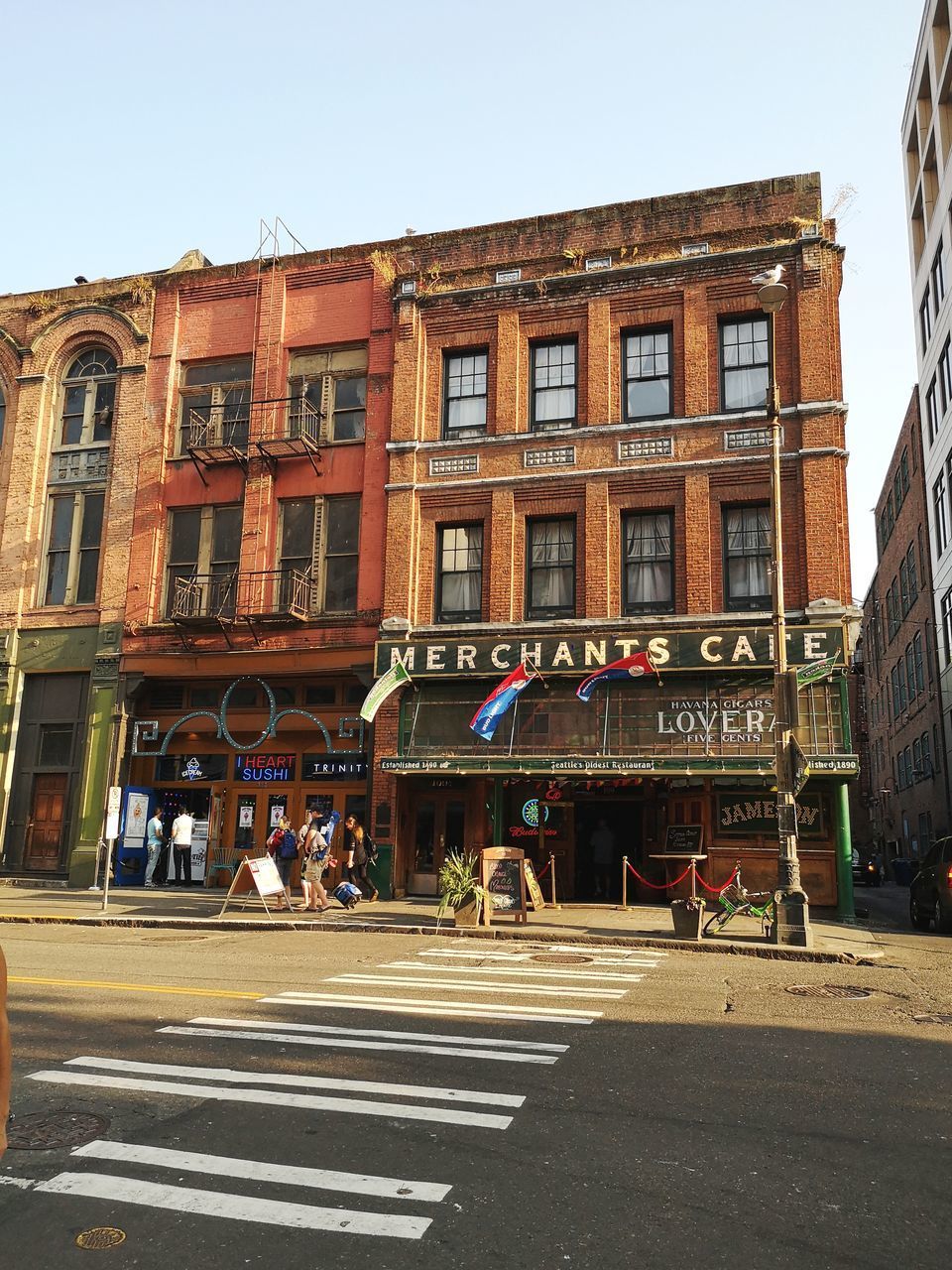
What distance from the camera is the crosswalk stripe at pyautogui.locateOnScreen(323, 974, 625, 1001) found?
1038cm

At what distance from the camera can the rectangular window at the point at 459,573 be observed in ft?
75.1

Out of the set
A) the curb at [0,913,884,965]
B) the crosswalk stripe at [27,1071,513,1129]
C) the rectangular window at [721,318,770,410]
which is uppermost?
the rectangular window at [721,318,770,410]

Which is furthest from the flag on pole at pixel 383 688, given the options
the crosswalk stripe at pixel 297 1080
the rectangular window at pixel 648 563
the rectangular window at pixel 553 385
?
the crosswalk stripe at pixel 297 1080

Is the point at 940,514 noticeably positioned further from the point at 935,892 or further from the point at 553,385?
the point at 935,892

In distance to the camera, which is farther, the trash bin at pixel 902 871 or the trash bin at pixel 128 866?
the trash bin at pixel 902 871

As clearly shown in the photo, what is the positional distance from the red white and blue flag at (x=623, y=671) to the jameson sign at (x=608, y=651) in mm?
223

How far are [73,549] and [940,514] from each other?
109ft

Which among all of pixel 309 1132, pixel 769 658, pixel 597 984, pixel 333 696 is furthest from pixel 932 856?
pixel 309 1132

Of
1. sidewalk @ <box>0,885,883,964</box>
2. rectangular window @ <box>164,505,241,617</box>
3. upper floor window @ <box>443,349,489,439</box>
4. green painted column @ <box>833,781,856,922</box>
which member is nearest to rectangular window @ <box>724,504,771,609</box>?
green painted column @ <box>833,781,856,922</box>

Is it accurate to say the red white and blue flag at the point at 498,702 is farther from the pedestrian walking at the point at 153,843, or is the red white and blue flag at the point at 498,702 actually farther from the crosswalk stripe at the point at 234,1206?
the crosswalk stripe at the point at 234,1206

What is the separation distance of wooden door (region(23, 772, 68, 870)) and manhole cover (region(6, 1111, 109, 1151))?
20574 mm

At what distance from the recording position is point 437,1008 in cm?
950

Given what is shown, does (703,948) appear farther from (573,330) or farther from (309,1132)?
(573,330)

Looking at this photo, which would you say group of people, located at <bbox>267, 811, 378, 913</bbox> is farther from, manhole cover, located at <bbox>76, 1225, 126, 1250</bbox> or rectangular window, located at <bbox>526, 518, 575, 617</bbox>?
manhole cover, located at <bbox>76, 1225, 126, 1250</bbox>
